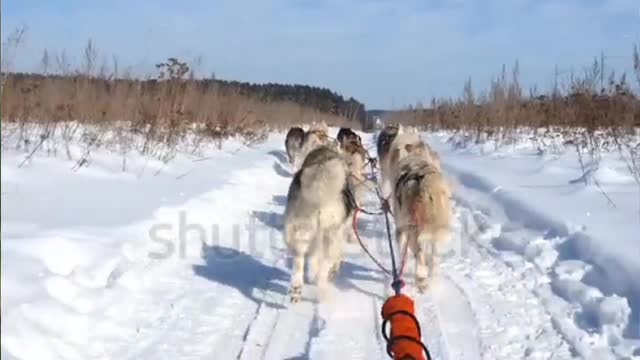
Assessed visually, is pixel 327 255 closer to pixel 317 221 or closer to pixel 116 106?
pixel 317 221

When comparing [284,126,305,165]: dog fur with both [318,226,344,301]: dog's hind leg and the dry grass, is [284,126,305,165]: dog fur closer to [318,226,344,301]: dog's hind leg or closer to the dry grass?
the dry grass

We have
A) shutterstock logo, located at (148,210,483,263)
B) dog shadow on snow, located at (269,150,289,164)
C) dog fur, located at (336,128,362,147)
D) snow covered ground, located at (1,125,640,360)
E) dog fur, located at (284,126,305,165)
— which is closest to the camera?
snow covered ground, located at (1,125,640,360)

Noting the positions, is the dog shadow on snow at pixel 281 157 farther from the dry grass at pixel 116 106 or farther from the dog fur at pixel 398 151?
the dog fur at pixel 398 151

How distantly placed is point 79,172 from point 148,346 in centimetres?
540

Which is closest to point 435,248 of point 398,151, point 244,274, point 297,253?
A: point 297,253

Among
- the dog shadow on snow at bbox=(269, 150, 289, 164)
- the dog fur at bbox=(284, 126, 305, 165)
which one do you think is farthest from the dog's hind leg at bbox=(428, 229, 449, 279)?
the dog shadow on snow at bbox=(269, 150, 289, 164)

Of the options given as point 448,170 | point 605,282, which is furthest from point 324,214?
point 448,170

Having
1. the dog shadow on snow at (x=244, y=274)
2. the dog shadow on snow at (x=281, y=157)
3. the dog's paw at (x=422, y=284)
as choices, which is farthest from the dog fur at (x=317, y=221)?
the dog shadow on snow at (x=281, y=157)

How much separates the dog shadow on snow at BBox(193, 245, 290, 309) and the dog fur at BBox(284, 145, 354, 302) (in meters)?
0.35

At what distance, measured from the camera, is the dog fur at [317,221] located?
5.48m

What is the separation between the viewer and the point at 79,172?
924cm

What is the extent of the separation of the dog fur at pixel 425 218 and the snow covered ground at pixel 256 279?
0.23m

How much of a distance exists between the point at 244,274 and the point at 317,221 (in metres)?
1.12

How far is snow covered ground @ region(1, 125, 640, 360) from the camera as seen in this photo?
14.1 ft
